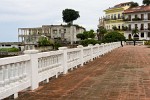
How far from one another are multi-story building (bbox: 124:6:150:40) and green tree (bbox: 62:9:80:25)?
1660 centimetres

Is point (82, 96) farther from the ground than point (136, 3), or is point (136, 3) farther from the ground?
point (136, 3)

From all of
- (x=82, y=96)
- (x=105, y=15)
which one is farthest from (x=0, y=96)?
(x=105, y=15)

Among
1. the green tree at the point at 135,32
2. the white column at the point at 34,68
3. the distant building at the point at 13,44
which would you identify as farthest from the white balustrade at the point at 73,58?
the distant building at the point at 13,44

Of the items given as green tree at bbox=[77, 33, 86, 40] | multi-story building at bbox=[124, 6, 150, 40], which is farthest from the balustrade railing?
green tree at bbox=[77, 33, 86, 40]

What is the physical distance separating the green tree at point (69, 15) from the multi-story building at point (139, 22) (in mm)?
16599

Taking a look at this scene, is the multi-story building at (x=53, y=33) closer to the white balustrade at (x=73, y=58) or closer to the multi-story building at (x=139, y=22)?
the multi-story building at (x=139, y=22)

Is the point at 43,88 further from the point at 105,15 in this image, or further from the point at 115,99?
the point at 105,15

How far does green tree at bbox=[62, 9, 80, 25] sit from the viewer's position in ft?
319

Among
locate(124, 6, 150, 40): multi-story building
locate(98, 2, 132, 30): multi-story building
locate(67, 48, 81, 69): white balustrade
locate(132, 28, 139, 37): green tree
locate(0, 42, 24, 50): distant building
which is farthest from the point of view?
locate(0, 42, 24, 50): distant building

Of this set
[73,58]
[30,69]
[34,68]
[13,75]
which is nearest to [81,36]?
[73,58]

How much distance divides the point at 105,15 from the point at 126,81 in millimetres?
92891

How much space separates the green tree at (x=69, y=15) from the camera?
319ft

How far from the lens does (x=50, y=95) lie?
7.77 metres

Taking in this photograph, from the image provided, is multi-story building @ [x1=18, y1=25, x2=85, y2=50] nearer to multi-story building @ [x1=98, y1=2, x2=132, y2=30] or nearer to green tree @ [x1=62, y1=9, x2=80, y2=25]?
green tree @ [x1=62, y1=9, x2=80, y2=25]
